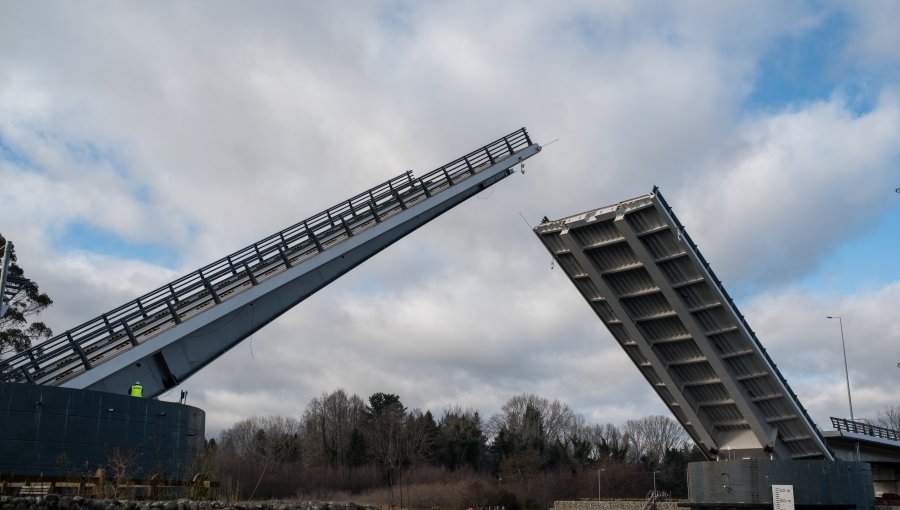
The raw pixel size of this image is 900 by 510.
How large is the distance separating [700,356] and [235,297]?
1098 centimetres

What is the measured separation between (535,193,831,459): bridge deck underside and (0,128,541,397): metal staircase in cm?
313

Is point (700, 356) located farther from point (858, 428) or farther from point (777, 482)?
point (858, 428)

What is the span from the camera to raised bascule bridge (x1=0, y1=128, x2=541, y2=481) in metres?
11.3

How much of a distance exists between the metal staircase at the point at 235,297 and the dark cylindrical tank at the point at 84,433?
1.14 metres

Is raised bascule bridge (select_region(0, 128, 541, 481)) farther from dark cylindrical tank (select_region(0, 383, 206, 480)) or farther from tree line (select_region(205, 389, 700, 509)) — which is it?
tree line (select_region(205, 389, 700, 509))

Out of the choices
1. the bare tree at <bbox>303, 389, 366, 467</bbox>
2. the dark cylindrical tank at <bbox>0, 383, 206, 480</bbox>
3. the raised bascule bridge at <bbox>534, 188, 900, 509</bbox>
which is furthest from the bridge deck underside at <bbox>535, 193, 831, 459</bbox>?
the bare tree at <bbox>303, 389, 366, 467</bbox>

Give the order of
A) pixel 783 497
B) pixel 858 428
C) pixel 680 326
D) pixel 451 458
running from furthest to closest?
pixel 451 458 → pixel 858 428 → pixel 680 326 → pixel 783 497

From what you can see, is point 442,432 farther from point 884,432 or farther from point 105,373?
point 105,373

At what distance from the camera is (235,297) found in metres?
15.2

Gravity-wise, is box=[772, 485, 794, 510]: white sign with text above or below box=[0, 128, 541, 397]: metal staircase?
below

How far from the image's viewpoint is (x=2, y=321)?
94.4 ft

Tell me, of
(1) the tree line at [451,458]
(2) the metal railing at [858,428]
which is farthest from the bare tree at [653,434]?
(2) the metal railing at [858,428]

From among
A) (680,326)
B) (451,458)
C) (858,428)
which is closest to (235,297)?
(680,326)

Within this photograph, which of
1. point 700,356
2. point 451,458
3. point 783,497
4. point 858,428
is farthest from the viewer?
point 451,458
